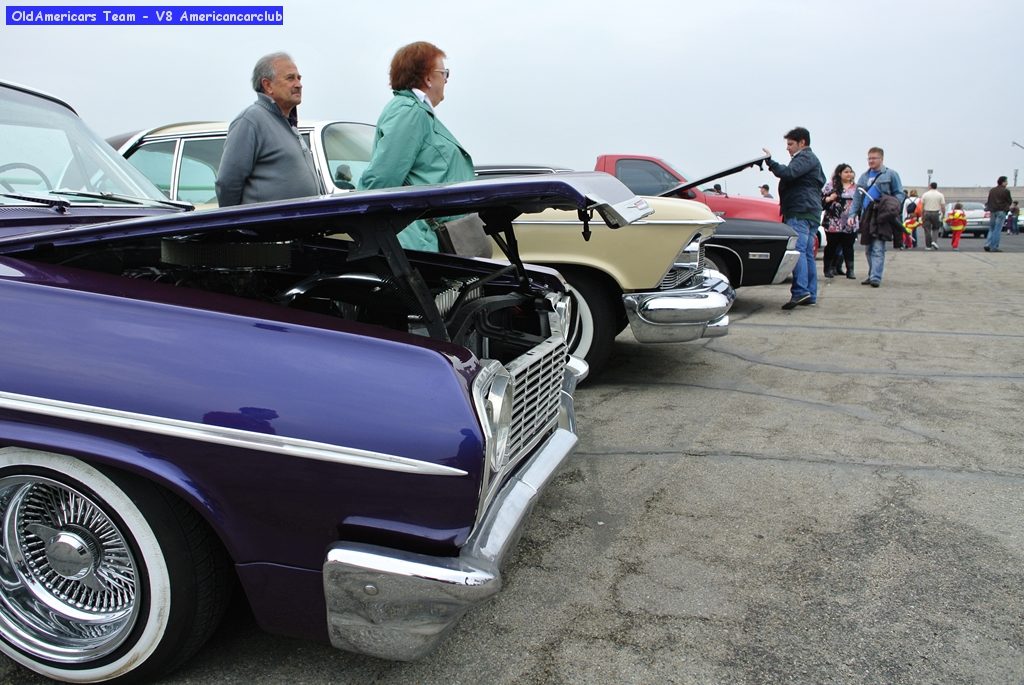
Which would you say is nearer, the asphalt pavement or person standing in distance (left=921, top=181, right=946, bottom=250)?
the asphalt pavement

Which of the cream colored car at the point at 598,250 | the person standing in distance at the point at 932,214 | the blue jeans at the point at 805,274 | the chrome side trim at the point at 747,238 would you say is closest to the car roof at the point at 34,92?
the cream colored car at the point at 598,250

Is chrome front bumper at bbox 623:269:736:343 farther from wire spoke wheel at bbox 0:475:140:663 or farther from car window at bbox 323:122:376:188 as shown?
wire spoke wheel at bbox 0:475:140:663

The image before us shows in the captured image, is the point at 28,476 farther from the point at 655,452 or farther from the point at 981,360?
the point at 981,360

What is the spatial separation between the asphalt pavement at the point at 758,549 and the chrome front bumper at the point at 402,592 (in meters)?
0.27

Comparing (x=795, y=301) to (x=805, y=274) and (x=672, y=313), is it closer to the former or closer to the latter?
(x=805, y=274)

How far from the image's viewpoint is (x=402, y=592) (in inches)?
65.4

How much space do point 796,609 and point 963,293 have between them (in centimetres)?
825

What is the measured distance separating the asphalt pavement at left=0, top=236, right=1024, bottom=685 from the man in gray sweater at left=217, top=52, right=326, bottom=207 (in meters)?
1.72

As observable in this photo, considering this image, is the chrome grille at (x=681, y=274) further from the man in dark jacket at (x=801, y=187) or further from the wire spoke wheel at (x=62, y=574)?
the wire spoke wheel at (x=62, y=574)

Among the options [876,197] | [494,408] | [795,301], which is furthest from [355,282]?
[876,197]

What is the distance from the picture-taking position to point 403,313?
8.89 ft

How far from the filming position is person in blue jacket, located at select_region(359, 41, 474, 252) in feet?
10.7

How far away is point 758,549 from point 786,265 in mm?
5365

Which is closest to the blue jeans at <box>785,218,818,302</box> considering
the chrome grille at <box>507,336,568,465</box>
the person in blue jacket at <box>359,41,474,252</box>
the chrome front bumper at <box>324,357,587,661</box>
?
the person in blue jacket at <box>359,41,474,252</box>
